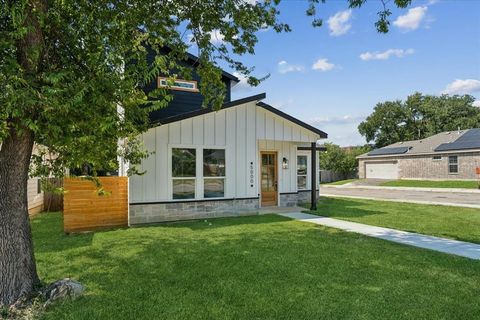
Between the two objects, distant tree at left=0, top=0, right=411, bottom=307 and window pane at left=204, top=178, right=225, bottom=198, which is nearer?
distant tree at left=0, top=0, right=411, bottom=307

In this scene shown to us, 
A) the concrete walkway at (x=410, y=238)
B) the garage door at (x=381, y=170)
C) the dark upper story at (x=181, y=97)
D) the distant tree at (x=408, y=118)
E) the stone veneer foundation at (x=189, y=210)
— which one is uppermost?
the distant tree at (x=408, y=118)

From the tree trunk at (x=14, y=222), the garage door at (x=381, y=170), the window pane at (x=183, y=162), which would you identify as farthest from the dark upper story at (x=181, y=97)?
the garage door at (x=381, y=170)

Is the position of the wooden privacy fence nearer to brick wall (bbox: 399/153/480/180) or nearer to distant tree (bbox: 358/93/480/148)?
brick wall (bbox: 399/153/480/180)

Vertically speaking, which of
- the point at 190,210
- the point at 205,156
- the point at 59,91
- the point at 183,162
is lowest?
the point at 190,210

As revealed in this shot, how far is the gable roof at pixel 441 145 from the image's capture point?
1027 inches

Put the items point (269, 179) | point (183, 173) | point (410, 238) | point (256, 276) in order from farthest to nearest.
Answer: point (269, 179) → point (183, 173) → point (410, 238) → point (256, 276)

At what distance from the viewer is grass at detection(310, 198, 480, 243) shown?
816cm

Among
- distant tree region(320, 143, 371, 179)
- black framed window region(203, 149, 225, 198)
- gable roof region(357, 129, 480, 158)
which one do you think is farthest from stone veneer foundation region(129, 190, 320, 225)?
distant tree region(320, 143, 371, 179)

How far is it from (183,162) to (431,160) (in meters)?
26.3

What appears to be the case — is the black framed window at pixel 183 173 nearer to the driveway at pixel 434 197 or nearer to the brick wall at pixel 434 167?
the driveway at pixel 434 197

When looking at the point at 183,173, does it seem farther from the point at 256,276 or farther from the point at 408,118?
the point at 408,118

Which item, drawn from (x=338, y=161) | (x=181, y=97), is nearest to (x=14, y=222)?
(x=181, y=97)

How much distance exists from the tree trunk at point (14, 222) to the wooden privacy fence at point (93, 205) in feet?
13.8

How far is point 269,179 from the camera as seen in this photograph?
1324 cm
